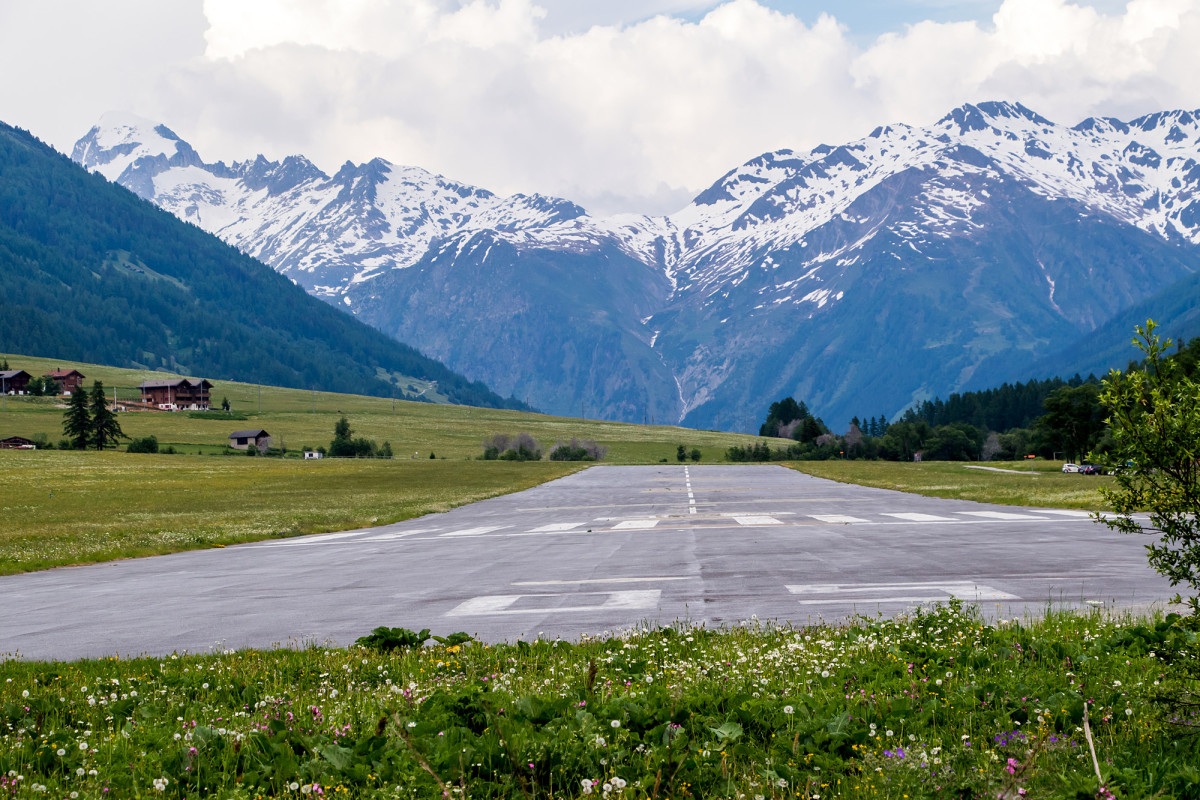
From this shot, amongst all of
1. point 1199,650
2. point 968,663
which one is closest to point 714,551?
point 968,663

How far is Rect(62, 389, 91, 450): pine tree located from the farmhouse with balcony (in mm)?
26642

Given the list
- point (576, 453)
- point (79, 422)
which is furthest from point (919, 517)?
point (79, 422)

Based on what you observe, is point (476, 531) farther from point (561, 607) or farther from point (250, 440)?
point (250, 440)

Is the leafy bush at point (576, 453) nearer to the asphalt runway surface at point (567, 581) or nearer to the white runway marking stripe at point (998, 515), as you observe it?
the white runway marking stripe at point (998, 515)

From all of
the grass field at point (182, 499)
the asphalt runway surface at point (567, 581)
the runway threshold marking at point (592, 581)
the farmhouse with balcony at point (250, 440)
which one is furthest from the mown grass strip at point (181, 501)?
the farmhouse with balcony at point (250, 440)

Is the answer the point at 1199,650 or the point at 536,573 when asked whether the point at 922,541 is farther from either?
the point at 1199,650

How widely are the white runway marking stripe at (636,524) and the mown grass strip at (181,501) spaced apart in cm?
1209

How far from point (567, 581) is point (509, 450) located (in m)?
137

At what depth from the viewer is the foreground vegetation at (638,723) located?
5.63m

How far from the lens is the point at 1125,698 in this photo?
6895 mm

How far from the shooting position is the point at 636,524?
34500 millimetres

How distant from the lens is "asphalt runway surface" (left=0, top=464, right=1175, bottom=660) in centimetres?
1343

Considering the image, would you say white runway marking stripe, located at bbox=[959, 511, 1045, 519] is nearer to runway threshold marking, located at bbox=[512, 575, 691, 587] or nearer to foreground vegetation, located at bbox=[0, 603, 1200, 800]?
runway threshold marking, located at bbox=[512, 575, 691, 587]

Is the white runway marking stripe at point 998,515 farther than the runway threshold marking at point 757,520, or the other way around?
the runway threshold marking at point 757,520
